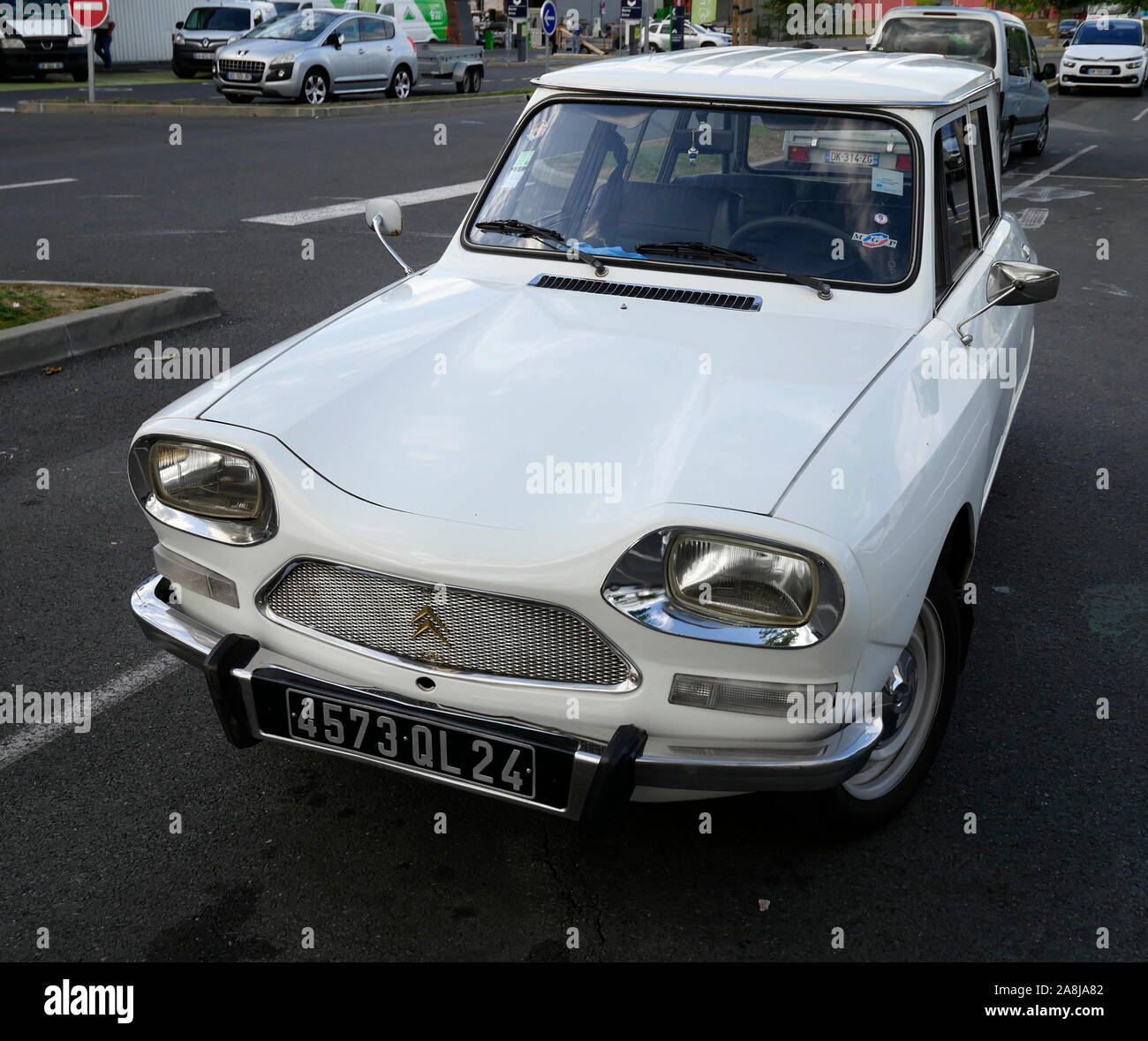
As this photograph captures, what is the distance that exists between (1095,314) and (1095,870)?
6551 millimetres

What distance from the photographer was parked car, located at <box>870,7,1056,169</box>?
547 inches

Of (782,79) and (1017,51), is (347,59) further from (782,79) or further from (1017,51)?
(782,79)

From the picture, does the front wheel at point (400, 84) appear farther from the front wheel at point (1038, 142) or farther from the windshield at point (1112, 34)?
the windshield at point (1112, 34)

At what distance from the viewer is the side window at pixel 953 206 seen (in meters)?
3.59

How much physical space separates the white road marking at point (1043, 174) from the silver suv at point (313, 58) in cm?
1249

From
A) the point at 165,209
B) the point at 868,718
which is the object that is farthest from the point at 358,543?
the point at 165,209

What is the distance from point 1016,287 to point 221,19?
103 feet

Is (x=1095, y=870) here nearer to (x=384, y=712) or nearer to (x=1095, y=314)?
(x=384, y=712)

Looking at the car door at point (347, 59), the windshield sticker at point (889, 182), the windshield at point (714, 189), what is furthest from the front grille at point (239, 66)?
the windshield sticker at point (889, 182)

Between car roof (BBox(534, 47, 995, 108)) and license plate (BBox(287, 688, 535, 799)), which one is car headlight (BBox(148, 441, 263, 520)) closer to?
license plate (BBox(287, 688, 535, 799))

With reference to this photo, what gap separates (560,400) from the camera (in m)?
2.84

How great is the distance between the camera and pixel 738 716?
2.43 m

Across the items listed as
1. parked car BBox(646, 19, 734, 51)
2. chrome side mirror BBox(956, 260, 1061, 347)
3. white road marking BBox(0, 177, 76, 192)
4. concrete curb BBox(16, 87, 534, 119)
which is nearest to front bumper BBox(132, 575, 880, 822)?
chrome side mirror BBox(956, 260, 1061, 347)

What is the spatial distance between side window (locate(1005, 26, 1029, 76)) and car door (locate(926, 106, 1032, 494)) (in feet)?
37.1
